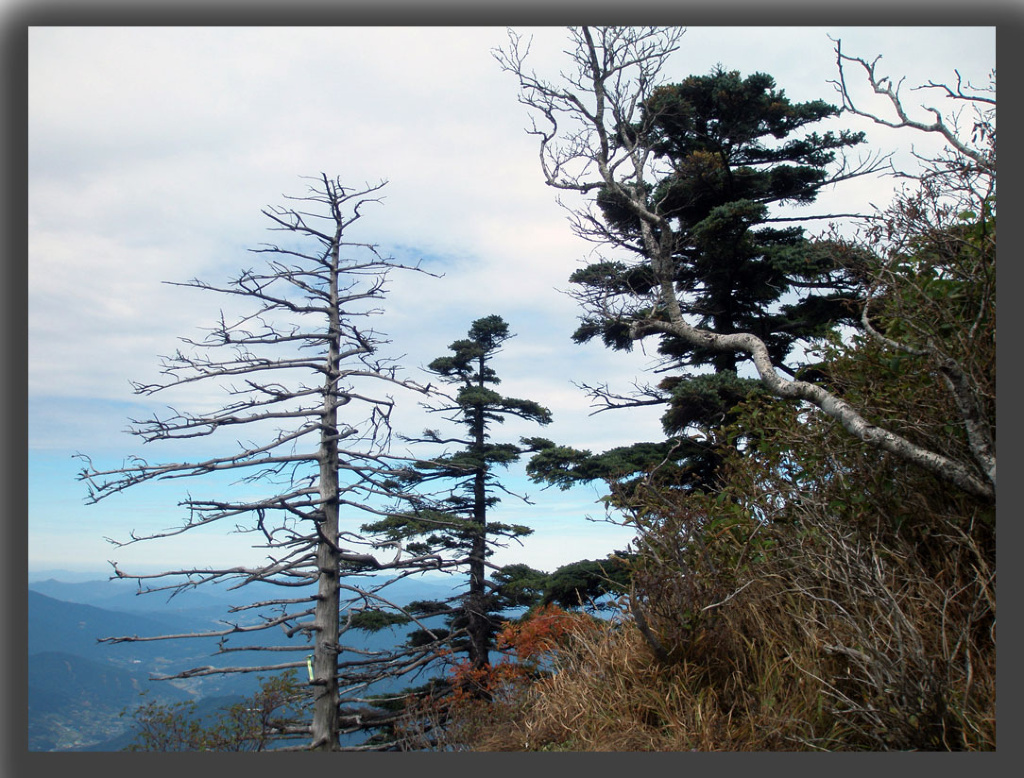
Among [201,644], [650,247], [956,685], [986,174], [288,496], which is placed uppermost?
[650,247]

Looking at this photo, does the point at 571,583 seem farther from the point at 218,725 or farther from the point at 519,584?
the point at 218,725

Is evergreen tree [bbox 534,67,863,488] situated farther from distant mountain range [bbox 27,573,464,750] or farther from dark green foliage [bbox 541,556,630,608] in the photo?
distant mountain range [bbox 27,573,464,750]

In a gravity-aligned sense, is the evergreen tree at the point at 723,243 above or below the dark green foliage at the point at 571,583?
above

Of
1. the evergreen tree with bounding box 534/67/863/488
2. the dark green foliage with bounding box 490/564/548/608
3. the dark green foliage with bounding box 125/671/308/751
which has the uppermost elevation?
the evergreen tree with bounding box 534/67/863/488

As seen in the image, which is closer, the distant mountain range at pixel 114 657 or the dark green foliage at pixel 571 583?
the distant mountain range at pixel 114 657

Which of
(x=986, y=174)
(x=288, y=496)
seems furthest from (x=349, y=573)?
(x=986, y=174)

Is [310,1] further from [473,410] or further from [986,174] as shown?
[473,410]

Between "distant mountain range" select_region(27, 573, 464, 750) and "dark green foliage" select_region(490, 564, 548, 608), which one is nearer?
"distant mountain range" select_region(27, 573, 464, 750)

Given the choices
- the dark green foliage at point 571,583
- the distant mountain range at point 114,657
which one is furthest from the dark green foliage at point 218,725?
the dark green foliage at point 571,583

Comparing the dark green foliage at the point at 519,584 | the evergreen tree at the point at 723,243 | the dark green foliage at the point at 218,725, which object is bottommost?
the dark green foliage at the point at 218,725

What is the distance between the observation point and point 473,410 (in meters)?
10.8

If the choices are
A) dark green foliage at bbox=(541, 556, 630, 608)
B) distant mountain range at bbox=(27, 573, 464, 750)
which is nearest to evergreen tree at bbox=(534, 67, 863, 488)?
dark green foliage at bbox=(541, 556, 630, 608)

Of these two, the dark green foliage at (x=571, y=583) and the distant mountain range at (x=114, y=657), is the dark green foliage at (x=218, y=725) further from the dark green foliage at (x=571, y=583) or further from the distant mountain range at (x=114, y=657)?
the dark green foliage at (x=571, y=583)

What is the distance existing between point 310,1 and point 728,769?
4.72m
